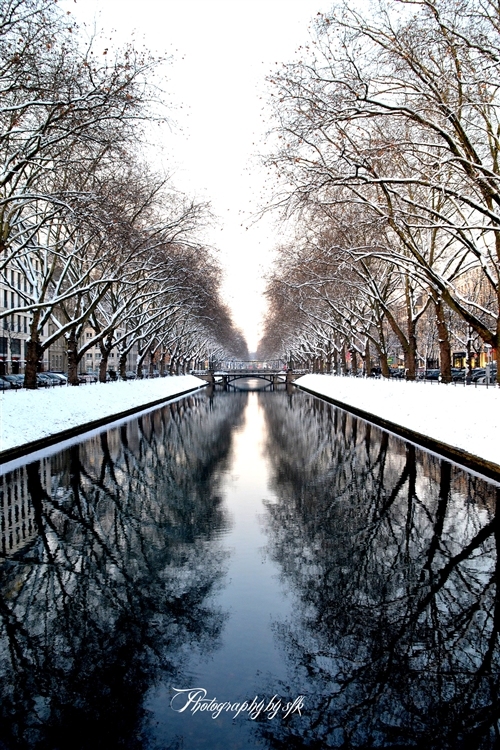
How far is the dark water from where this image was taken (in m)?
3.90

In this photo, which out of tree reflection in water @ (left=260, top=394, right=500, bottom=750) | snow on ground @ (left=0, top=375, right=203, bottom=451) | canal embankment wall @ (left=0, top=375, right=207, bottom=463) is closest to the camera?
tree reflection in water @ (left=260, top=394, right=500, bottom=750)

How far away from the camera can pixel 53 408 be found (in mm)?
23125

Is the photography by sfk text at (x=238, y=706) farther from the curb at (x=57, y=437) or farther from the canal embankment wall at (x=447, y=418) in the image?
the curb at (x=57, y=437)

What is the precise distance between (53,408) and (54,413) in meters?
0.42

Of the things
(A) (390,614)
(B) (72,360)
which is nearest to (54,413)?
(B) (72,360)

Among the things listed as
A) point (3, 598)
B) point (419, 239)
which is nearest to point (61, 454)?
point (3, 598)

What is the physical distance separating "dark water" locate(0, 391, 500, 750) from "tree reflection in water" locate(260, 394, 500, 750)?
0.8 inches

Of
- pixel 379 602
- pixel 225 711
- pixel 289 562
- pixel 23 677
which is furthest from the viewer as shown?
pixel 289 562

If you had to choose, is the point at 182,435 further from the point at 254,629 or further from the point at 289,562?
the point at 254,629

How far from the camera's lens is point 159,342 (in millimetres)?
66688

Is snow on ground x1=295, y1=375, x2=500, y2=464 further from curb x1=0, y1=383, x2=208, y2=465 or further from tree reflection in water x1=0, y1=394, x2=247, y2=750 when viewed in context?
curb x1=0, y1=383, x2=208, y2=465

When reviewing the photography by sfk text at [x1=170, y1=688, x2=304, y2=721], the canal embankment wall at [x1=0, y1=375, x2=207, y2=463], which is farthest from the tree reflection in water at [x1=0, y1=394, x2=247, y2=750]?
the canal embankment wall at [x1=0, y1=375, x2=207, y2=463]

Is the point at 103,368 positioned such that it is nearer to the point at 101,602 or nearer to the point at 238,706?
the point at 101,602

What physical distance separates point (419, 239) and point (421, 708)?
29.4m
